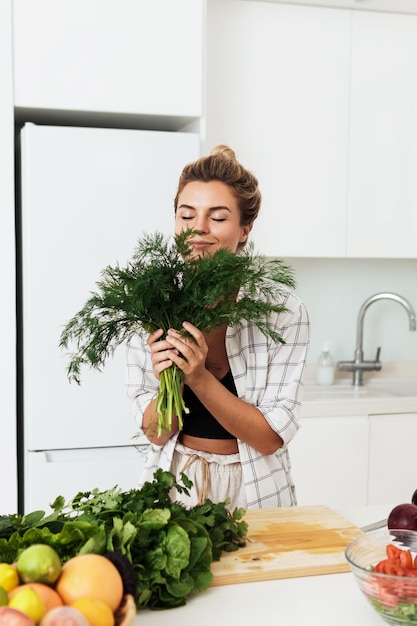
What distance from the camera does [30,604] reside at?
982 mm

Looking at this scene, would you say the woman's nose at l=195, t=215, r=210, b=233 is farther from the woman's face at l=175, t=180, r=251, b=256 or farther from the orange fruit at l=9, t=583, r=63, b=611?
the orange fruit at l=9, t=583, r=63, b=611

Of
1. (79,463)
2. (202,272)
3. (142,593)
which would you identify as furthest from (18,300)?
(142,593)

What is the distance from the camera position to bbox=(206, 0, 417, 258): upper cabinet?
3287 mm

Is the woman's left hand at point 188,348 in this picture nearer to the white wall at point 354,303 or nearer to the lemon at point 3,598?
the lemon at point 3,598

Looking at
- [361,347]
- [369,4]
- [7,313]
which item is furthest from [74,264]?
[369,4]

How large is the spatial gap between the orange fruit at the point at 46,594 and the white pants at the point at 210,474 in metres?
0.85

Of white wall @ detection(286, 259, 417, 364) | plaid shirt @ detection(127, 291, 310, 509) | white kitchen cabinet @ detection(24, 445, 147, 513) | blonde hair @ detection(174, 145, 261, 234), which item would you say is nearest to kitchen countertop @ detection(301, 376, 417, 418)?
white wall @ detection(286, 259, 417, 364)

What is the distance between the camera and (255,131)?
3.32 metres

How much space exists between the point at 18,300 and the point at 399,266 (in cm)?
198

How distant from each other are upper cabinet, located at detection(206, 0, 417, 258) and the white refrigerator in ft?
1.70

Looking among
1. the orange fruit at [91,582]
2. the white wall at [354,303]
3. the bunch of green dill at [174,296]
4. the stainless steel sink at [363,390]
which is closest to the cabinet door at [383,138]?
the white wall at [354,303]

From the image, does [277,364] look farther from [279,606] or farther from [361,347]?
[361,347]

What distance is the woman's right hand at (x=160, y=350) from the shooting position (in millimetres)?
1574

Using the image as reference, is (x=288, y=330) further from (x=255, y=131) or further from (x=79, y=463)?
(x=255, y=131)
